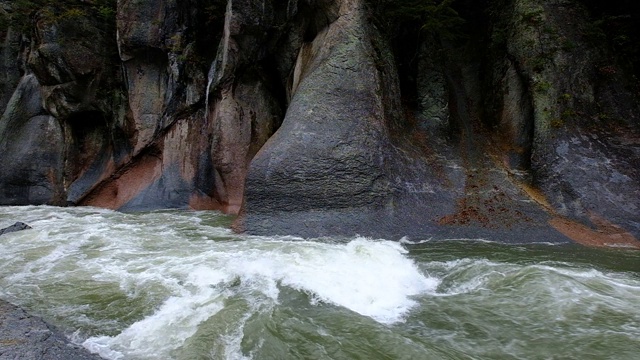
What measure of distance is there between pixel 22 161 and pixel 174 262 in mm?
13986

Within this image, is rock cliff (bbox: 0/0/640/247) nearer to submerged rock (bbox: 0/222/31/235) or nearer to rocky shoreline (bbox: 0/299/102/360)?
submerged rock (bbox: 0/222/31/235)

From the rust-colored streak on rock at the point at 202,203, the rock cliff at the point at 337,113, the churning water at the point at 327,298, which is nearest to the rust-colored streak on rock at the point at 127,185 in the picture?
the rock cliff at the point at 337,113

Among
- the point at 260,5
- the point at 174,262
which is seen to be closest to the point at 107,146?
the point at 260,5

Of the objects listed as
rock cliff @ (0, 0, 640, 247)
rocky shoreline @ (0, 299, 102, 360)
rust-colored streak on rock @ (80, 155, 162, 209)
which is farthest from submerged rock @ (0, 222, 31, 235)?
rocky shoreline @ (0, 299, 102, 360)

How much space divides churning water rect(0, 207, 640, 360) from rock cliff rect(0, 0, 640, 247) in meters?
1.67

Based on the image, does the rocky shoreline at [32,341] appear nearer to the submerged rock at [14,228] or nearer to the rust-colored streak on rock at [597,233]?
the submerged rock at [14,228]

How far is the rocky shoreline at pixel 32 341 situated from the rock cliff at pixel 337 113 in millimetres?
5582

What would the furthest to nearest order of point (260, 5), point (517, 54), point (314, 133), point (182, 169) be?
point (182, 169), point (260, 5), point (517, 54), point (314, 133)

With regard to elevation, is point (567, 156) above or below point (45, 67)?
below

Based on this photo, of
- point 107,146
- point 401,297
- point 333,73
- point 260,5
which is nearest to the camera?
point 401,297

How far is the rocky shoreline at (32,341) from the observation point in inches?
163

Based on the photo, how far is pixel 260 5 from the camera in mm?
14594

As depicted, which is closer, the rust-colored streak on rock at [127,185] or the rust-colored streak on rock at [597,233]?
the rust-colored streak on rock at [597,233]

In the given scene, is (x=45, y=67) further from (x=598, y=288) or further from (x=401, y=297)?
(x=598, y=288)
